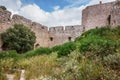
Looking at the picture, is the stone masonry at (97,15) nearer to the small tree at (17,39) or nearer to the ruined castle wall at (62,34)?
the ruined castle wall at (62,34)

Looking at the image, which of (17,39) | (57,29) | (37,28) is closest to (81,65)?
(17,39)

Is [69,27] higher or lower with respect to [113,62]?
higher

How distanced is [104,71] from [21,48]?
14108 mm

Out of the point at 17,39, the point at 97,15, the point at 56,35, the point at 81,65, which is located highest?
the point at 97,15

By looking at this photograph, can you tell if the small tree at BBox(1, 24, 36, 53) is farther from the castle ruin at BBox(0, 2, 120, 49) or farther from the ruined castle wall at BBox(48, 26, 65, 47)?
the ruined castle wall at BBox(48, 26, 65, 47)

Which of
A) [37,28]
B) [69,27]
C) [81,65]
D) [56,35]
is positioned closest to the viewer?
[81,65]

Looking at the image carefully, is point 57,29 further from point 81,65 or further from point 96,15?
point 81,65

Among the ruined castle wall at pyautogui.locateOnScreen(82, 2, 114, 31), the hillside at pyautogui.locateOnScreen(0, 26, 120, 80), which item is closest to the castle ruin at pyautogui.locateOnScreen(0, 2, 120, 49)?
the ruined castle wall at pyautogui.locateOnScreen(82, 2, 114, 31)

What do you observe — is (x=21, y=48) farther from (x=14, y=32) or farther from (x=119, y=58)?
(x=119, y=58)

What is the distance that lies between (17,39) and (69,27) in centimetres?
889

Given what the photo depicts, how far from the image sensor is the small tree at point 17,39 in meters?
19.3

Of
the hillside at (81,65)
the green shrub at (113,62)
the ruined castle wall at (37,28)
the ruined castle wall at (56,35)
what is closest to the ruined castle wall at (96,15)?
the ruined castle wall at (56,35)

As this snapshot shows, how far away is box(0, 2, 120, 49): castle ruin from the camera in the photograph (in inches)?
806

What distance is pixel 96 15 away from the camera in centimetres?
2458
